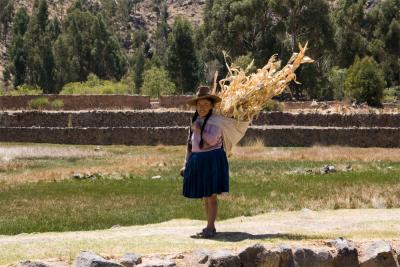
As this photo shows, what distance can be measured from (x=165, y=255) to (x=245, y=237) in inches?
82.1

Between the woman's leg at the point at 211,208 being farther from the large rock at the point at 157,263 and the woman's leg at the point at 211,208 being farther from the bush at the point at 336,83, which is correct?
the bush at the point at 336,83

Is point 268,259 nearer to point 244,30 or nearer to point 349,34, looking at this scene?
point 244,30

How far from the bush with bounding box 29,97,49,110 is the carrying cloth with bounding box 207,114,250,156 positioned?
48013 millimetres

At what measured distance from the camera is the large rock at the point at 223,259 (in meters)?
10.3

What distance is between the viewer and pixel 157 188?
25453 mm

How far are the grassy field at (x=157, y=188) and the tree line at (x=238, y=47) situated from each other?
Answer: 26.5 m

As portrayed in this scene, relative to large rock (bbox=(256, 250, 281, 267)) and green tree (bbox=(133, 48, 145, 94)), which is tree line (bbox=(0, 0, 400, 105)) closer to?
green tree (bbox=(133, 48, 145, 94))

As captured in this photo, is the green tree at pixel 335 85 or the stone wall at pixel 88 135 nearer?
the stone wall at pixel 88 135

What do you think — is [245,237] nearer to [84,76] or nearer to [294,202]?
[294,202]

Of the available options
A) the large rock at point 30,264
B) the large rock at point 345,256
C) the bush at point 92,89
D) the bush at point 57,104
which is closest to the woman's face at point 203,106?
the large rock at point 345,256

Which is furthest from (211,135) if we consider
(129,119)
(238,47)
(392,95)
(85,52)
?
(85,52)

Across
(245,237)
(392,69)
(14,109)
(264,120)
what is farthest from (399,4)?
(245,237)

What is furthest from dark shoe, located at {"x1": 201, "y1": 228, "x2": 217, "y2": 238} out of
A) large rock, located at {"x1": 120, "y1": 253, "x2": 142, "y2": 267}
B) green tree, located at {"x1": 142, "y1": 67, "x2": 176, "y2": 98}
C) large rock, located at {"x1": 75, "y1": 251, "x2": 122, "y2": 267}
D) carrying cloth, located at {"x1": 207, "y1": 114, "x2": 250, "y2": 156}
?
green tree, located at {"x1": 142, "y1": 67, "x2": 176, "y2": 98}

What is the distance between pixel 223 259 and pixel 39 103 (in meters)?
51.3
